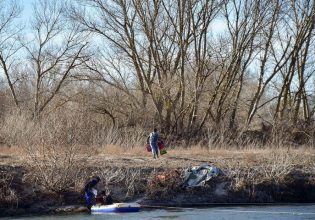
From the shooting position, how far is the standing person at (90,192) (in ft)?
77.8

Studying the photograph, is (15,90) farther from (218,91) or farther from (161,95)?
(218,91)

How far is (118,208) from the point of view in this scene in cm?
2266

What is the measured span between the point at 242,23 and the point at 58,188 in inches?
891

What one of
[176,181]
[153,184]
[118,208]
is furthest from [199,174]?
[118,208]

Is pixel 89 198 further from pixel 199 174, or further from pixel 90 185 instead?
pixel 199 174

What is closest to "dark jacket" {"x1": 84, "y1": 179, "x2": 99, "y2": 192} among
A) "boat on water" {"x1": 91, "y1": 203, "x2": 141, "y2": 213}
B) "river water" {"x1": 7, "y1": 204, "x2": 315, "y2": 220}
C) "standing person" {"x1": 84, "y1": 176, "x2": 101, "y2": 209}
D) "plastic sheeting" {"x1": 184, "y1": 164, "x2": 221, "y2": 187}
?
"standing person" {"x1": 84, "y1": 176, "x2": 101, "y2": 209}

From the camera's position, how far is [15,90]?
48938mm

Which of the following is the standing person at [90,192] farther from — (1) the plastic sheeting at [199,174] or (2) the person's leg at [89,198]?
(1) the plastic sheeting at [199,174]

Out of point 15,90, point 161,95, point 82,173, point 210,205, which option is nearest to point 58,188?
point 82,173

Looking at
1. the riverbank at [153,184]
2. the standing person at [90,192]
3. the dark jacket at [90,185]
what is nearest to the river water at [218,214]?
the standing person at [90,192]

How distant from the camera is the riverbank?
2450cm

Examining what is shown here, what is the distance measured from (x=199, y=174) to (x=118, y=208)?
17.0 ft

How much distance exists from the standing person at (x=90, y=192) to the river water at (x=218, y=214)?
919mm

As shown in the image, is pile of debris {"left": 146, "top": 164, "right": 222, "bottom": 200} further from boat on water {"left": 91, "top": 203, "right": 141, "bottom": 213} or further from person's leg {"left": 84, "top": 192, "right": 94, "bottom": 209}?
person's leg {"left": 84, "top": 192, "right": 94, "bottom": 209}
